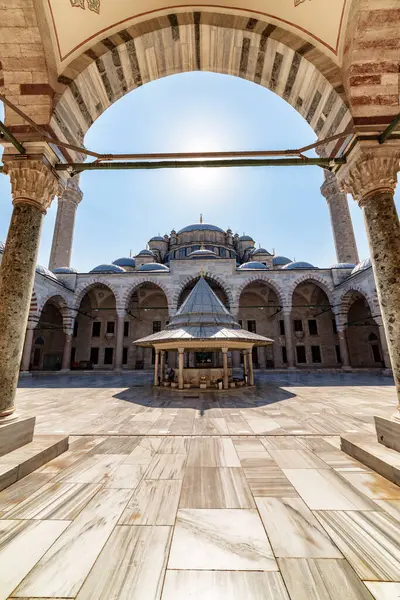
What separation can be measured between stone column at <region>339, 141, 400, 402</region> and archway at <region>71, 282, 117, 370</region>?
23613 mm

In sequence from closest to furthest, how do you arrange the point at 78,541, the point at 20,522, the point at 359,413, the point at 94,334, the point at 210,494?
1. the point at 78,541
2. the point at 20,522
3. the point at 210,494
4. the point at 359,413
5. the point at 94,334

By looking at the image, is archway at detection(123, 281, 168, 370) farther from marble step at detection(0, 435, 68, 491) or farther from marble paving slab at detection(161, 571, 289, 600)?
marble paving slab at detection(161, 571, 289, 600)

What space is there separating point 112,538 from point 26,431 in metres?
2.30

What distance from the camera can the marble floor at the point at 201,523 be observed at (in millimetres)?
1472

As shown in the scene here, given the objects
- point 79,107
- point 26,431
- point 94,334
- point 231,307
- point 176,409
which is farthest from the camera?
point 94,334

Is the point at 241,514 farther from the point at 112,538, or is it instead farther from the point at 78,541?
the point at 78,541

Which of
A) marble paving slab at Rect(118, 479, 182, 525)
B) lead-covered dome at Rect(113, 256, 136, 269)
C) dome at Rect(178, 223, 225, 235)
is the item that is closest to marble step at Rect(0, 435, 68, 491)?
marble paving slab at Rect(118, 479, 182, 525)

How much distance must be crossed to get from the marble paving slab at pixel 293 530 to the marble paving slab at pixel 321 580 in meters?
0.08

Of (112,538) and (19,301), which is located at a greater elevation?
(19,301)

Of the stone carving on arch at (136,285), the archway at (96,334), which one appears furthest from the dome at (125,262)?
the stone carving on arch at (136,285)

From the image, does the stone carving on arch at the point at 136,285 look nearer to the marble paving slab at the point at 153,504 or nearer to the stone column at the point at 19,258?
the stone column at the point at 19,258

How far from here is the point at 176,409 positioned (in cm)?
672

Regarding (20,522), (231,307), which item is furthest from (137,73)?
(231,307)

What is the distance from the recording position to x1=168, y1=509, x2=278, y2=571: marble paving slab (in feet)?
5.30
